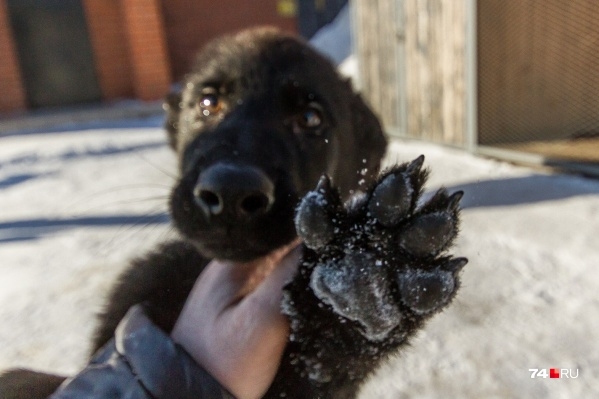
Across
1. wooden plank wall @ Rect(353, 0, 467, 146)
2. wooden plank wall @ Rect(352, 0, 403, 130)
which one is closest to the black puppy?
wooden plank wall @ Rect(353, 0, 467, 146)

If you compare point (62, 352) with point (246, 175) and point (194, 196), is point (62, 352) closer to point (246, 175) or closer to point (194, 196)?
point (194, 196)

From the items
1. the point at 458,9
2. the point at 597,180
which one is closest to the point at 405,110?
the point at 458,9

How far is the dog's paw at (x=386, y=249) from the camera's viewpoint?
0.69 m

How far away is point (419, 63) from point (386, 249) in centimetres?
459

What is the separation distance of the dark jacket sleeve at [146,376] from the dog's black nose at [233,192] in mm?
265

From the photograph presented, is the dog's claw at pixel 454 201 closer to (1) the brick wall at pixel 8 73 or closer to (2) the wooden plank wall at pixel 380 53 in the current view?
(2) the wooden plank wall at pixel 380 53

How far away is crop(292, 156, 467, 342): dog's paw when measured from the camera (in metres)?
0.69

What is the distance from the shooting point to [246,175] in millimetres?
1010

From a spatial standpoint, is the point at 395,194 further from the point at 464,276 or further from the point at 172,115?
the point at 172,115

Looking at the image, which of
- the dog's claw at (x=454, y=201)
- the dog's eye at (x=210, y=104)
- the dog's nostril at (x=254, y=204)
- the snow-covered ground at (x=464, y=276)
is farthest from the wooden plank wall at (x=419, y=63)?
the dog's claw at (x=454, y=201)

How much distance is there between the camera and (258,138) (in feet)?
4.28

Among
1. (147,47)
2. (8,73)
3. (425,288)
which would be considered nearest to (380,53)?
(425,288)

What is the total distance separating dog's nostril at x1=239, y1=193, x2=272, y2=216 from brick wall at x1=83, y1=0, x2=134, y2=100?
9853 millimetres

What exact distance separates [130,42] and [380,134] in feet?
29.8
